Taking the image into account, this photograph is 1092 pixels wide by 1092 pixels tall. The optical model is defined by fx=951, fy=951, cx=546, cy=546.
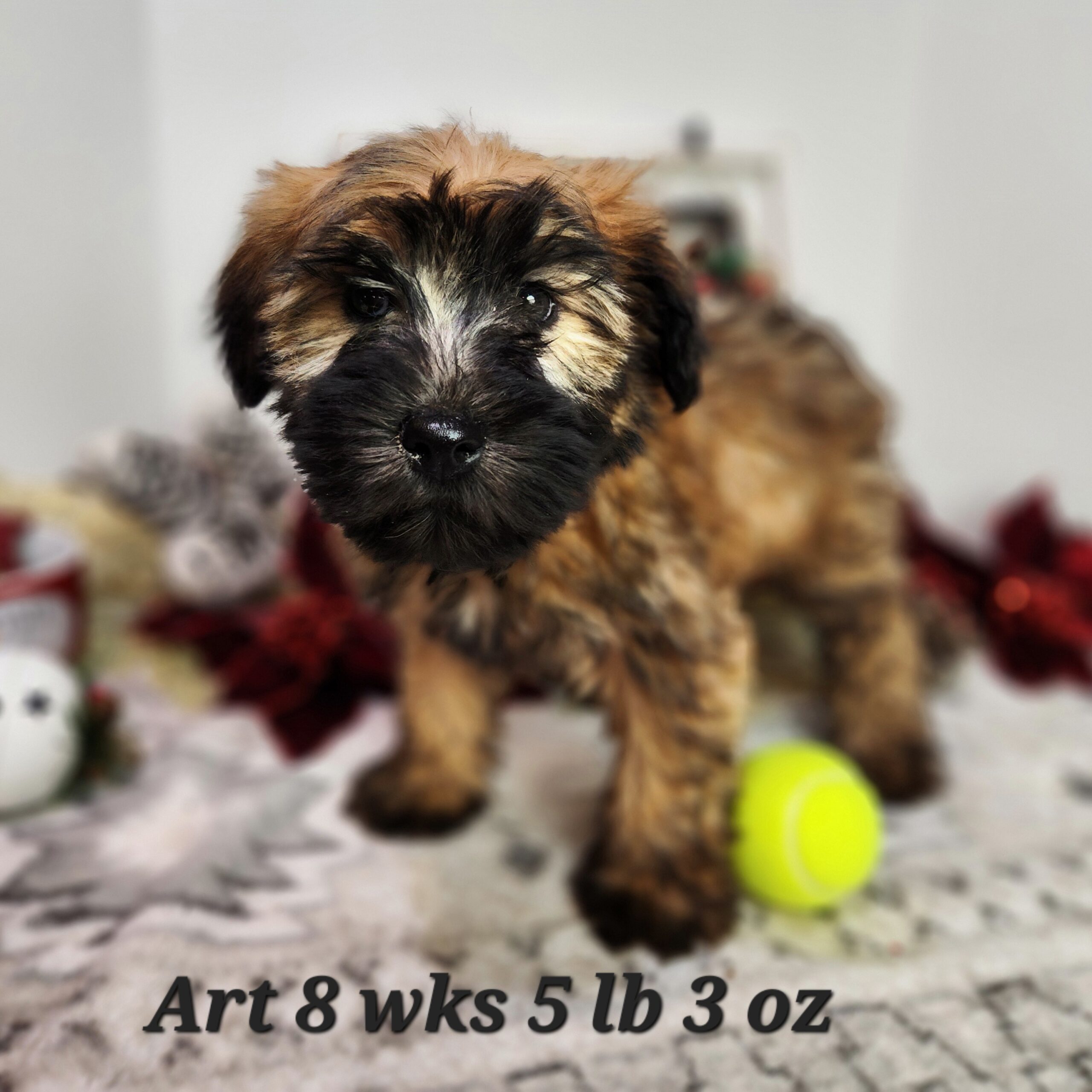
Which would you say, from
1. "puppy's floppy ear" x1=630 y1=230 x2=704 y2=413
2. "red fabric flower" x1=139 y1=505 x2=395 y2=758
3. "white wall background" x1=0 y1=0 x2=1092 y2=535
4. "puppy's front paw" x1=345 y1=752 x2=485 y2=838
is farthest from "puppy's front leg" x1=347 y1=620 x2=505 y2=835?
"white wall background" x1=0 y1=0 x2=1092 y2=535

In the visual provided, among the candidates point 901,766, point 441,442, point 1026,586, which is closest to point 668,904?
point 901,766

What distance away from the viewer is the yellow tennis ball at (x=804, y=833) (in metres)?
1.28

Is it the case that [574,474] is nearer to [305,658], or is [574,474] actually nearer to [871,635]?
[871,635]

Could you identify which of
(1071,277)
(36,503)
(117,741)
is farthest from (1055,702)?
(36,503)

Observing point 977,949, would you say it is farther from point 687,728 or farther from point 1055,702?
point 1055,702

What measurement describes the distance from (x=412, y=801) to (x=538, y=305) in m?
0.89

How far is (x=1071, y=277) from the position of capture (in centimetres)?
228

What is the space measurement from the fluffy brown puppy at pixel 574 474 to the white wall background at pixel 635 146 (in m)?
1.05

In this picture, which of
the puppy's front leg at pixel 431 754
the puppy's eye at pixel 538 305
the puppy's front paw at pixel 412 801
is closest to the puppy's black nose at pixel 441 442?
the puppy's eye at pixel 538 305

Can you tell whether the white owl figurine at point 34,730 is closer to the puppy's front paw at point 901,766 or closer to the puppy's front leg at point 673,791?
the puppy's front leg at point 673,791

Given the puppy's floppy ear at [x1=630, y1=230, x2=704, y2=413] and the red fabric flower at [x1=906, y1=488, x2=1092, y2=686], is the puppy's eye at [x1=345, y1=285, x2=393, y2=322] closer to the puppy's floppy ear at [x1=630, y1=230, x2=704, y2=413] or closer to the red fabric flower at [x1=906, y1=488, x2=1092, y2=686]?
the puppy's floppy ear at [x1=630, y1=230, x2=704, y2=413]

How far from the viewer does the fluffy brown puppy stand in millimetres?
910

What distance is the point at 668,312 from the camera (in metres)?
1.08

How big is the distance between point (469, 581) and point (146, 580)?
1.33 m
